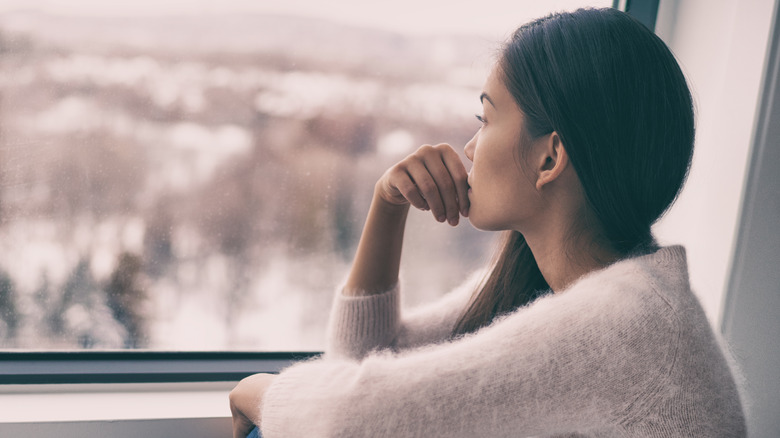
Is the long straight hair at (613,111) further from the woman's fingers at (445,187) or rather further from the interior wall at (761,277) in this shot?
the interior wall at (761,277)

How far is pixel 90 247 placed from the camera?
3.01 feet

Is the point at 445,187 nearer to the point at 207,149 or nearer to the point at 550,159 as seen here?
the point at 550,159

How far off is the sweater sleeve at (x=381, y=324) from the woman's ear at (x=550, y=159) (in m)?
0.33

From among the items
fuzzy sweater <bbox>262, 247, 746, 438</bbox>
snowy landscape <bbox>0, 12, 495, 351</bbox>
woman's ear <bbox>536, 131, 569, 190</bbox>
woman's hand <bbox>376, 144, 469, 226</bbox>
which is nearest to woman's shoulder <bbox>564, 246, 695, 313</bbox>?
fuzzy sweater <bbox>262, 247, 746, 438</bbox>

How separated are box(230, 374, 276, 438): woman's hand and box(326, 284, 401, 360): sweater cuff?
0.15 m

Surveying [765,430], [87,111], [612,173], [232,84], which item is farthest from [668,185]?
[87,111]

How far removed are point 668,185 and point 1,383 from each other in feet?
3.40

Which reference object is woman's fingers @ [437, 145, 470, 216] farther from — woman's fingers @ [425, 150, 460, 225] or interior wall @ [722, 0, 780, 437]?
interior wall @ [722, 0, 780, 437]

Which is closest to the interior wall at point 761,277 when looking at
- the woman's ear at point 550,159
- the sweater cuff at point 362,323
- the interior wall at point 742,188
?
the interior wall at point 742,188

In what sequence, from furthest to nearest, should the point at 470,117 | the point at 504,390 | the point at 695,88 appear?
the point at 470,117 < the point at 695,88 < the point at 504,390

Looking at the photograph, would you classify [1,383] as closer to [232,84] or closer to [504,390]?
[232,84]

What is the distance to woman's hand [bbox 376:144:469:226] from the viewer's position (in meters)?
0.76

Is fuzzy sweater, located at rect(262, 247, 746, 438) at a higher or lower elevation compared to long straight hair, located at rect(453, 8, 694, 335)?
lower

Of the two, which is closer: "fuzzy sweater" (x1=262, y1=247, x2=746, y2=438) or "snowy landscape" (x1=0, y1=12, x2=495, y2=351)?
"fuzzy sweater" (x1=262, y1=247, x2=746, y2=438)
